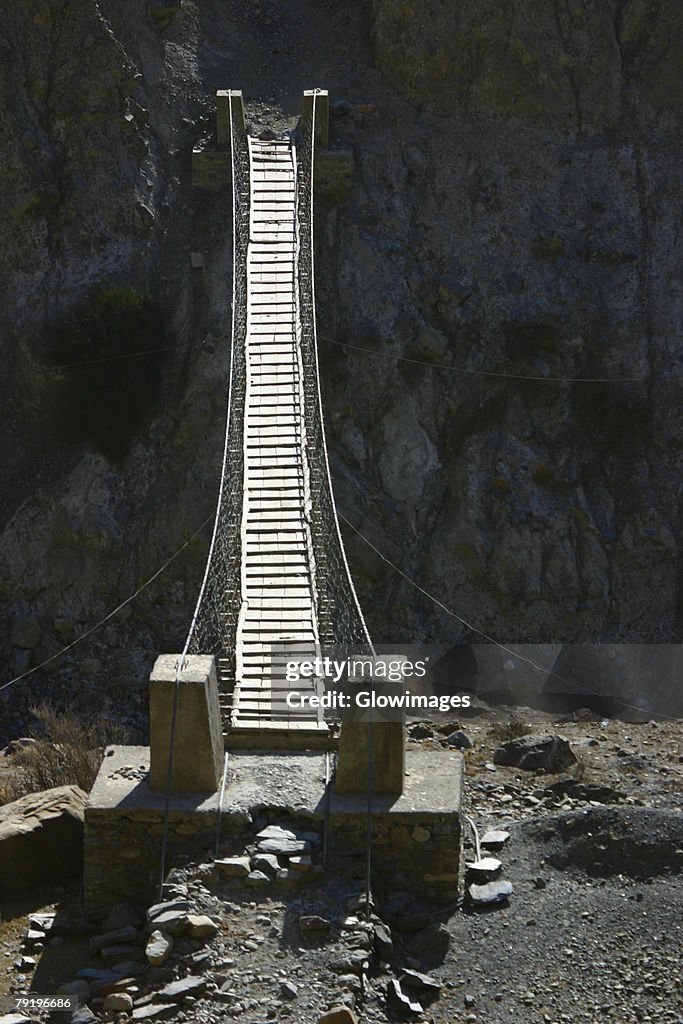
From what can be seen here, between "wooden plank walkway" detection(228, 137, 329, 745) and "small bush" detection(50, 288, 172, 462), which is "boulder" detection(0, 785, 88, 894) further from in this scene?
"small bush" detection(50, 288, 172, 462)

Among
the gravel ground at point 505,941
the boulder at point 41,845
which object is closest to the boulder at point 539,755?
the gravel ground at point 505,941

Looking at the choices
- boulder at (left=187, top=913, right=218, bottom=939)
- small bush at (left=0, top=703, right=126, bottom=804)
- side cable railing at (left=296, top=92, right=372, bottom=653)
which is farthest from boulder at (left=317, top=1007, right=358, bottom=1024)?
small bush at (left=0, top=703, right=126, bottom=804)

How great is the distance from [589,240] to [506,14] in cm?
446

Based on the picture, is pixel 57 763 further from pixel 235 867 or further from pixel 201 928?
pixel 201 928

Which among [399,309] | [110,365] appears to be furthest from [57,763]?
[399,309]

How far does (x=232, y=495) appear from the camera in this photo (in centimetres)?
2002

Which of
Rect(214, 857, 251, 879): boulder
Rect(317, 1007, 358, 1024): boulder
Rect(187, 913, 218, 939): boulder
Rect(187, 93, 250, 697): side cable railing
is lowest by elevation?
Rect(317, 1007, 358, 1024): boulder

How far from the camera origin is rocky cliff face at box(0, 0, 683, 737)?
87.2 feet

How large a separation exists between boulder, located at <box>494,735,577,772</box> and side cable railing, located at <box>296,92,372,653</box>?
87.9 inches

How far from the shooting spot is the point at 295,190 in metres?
26.5

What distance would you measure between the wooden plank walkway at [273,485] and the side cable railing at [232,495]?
0.35 feet

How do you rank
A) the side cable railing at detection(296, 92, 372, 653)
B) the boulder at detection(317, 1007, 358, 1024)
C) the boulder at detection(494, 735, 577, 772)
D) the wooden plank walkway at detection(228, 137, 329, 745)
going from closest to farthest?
the boulder at detection(317, 1007, 358, 1024), the wooden plank walkway at detection(228, 137, 329, 745), the boulder at detection(494, 735, 577, 772), the side cable railing at detection(296, 92, 372, 653)

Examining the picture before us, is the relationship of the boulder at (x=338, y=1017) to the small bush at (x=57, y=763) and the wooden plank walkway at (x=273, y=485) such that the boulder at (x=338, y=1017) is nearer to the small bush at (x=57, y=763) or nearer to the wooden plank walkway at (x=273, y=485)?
the wooden plank walkway at (x=273, y=485)

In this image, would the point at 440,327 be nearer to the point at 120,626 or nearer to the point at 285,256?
the point at 285,256
